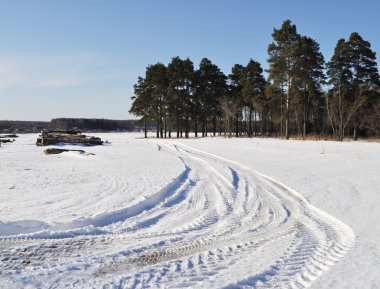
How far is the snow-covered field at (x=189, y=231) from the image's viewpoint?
15.8 ft

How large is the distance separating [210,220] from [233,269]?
2791 mm

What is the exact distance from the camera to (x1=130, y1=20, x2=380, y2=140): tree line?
37100 millimetres

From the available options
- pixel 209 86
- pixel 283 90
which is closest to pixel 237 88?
pixel 209 86

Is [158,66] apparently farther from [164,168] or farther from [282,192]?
[282,192]

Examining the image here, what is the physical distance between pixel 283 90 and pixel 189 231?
35706 mm

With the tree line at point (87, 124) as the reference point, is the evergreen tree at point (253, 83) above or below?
above

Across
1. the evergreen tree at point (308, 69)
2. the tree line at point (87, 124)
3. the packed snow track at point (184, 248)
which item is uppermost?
the evergreen tree at point (308, 69)

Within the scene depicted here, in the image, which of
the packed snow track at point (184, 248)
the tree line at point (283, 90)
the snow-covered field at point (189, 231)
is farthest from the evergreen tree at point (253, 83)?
the packed snow track at point (184, 248)

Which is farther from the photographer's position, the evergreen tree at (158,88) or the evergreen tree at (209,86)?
the evergreen tree at (158,88)

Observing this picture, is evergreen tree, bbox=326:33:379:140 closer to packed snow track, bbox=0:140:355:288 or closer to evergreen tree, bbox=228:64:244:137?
evergreen tree, bbox=228:64:244:137

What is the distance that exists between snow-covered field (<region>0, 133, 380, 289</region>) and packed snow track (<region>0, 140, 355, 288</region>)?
17mm

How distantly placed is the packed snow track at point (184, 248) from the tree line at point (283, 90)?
28.0 metres

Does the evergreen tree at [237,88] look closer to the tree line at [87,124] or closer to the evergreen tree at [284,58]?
the evergreen tree at [284,58]

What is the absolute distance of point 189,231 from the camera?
6977mm
